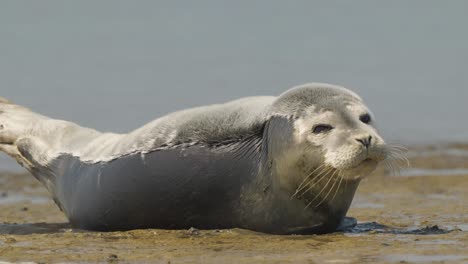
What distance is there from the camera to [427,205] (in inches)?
437

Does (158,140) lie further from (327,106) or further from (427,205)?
(427,205)

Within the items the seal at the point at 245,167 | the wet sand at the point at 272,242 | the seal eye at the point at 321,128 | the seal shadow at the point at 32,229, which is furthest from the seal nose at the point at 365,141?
the seal shadow at the point at 32,229

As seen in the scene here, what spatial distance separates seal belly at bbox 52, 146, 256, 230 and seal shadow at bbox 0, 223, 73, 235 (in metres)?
0.29

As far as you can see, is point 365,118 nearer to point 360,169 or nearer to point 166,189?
point 360,169

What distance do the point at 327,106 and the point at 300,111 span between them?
0.63 feet

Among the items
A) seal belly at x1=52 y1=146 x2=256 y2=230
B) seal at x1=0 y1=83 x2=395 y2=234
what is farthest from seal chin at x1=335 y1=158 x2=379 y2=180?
seal belly at x1=52 y1=146 x2=256 y2=230

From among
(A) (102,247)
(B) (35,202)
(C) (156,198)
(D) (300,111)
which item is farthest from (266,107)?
(B) (35,202)

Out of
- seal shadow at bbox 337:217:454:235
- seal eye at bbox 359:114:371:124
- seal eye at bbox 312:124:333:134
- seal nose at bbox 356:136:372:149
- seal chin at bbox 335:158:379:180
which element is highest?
seal eye at bbox 359:114:371:124

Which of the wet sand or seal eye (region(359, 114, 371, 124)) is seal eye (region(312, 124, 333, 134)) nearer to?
seal eye (region(359, 114, 371, 124))

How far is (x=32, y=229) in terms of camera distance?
9.41 metres

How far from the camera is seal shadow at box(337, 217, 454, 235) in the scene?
331 inches

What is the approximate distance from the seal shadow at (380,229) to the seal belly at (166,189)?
2.61ft

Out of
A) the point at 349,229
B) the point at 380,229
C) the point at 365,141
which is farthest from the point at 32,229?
the point at 365,141

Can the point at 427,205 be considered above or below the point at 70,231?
above
